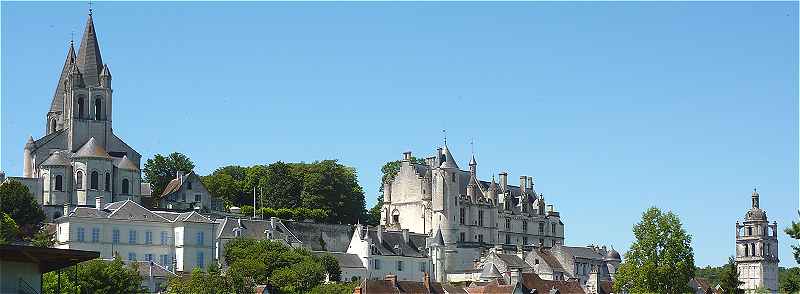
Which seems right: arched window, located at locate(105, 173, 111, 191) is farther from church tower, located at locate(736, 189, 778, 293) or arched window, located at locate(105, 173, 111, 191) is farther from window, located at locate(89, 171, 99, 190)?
church tower, located at locate(736, 189, 778, 293)

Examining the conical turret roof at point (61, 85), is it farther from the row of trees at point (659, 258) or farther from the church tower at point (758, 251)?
the church tower at point (758, 251)

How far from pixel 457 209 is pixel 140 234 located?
1200 inches

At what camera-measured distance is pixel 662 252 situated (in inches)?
3100

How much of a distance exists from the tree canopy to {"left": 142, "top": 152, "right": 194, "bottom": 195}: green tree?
291 cm

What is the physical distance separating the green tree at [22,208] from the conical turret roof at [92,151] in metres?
6.43

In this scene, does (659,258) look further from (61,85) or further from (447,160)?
(61,85)

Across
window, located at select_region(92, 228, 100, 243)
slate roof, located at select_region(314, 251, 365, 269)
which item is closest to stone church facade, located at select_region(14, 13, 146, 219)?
window, located at select_region(92, 228, 100, 243)

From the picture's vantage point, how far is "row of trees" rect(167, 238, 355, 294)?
232 feet

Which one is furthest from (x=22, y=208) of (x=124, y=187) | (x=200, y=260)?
(x=200, y=260)

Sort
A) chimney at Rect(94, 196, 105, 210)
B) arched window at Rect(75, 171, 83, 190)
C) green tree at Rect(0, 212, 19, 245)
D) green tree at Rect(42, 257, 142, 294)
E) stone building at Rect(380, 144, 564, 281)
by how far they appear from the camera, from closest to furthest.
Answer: green tree at Rect(42, 257, 142, 294) → green tree at Rect(0, 212, 19, 245) → chimney at Rect(94, 196, 105, 210) → arched window at Rect(75, 171, 83, 190) → stone building at Rect(380, 144, 564, 281)

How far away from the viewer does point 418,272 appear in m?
96.3

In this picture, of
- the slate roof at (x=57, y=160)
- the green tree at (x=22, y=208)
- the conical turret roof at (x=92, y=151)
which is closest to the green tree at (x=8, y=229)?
the green tree at (x=22, y=208)

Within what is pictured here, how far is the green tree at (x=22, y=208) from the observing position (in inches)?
3191

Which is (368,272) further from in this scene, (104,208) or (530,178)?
(530,178)
